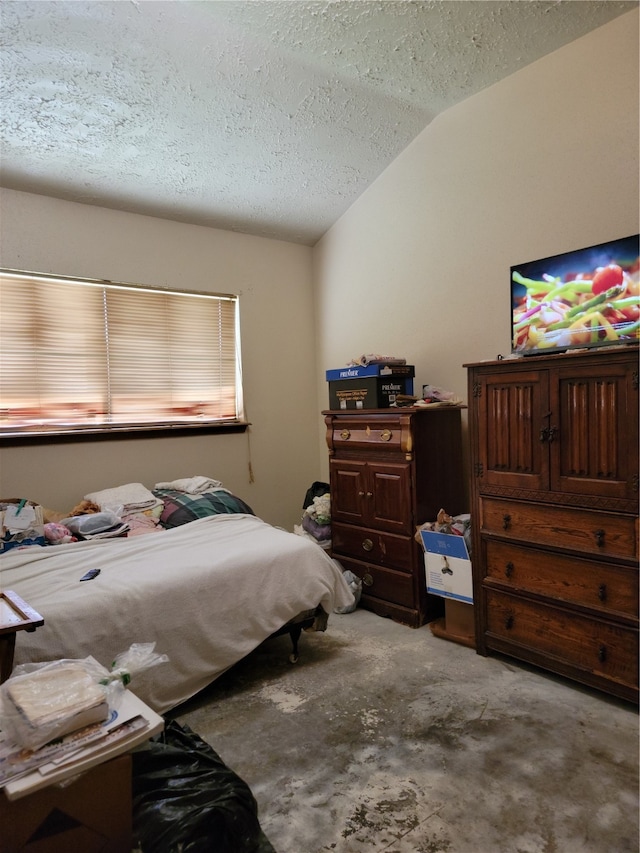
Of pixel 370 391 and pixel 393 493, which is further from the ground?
pixel 370 391

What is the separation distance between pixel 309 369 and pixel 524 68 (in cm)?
243

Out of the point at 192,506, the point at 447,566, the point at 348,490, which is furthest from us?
the point at 348,490

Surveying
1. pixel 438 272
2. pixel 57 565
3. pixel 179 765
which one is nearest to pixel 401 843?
pixel 179 765

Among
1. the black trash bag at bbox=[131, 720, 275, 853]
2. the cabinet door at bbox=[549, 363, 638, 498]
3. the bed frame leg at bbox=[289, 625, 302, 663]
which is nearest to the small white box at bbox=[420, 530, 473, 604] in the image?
the cabinet door at bbox=[549, 363, 638, 498]

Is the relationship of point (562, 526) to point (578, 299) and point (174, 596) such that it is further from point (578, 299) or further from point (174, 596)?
point (174, 596)

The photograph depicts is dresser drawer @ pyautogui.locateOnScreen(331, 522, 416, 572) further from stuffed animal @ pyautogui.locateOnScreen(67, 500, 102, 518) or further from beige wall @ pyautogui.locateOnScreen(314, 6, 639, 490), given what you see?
stuffed animal @ pyautogui.locateOnScreen(67, 500, 102, 518)

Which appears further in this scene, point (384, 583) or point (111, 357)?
point (111, 357)

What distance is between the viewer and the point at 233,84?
8.52 feet

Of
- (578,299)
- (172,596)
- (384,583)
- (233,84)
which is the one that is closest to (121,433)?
(172,596)

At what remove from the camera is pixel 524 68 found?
2.71 metres

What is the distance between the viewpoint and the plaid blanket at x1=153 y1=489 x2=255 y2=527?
303 cm

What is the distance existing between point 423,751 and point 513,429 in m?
1.35

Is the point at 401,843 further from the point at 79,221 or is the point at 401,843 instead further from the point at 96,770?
the point at 79,221

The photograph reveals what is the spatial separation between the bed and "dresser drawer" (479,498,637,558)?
826 millimetres
